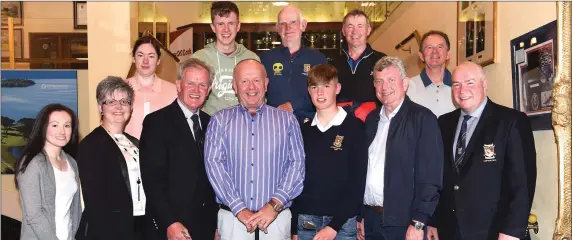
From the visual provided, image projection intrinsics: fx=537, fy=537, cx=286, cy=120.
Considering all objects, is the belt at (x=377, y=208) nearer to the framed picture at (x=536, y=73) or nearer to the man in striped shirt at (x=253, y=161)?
the man in striped shirt at (x=253, y=161)

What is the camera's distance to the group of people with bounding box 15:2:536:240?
318 centimetres

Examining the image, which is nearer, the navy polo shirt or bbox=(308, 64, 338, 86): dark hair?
bbox=(308, 64, 338, 86): dark hair

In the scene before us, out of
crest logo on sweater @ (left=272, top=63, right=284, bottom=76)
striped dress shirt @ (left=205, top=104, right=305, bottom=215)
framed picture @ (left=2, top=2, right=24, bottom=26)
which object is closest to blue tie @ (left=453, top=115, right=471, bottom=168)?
striped dress shirt @ (left=205, top=104, right=305, bottom=215)

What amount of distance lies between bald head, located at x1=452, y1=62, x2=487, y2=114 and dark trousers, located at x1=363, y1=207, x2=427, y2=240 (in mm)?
845

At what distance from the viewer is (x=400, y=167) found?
3.29m

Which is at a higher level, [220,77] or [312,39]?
[312,39]

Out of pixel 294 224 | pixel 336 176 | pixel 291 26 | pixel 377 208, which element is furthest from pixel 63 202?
pixel 291 26

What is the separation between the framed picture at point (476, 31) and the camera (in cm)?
417

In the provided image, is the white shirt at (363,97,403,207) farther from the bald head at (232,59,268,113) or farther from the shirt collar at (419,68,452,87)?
the shirt collar at (419,68,452,87)

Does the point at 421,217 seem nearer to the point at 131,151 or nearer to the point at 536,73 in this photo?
the point at 536,73

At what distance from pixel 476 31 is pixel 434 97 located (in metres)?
0.76

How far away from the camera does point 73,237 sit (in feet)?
11.3

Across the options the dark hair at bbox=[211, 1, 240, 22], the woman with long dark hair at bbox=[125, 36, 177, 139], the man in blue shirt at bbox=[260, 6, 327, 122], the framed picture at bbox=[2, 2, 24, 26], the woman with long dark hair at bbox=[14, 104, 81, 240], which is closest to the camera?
the woman with long dark hair at bbox=[14, 104, 81, 240]

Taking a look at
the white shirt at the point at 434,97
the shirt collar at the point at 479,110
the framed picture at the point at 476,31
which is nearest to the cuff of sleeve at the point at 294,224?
the shirt collar at the point at 479,110
